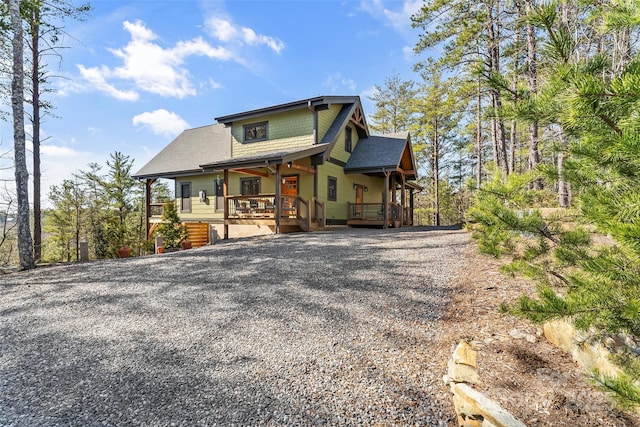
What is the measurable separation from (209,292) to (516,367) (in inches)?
184

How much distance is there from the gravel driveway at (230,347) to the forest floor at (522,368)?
37 centimetres

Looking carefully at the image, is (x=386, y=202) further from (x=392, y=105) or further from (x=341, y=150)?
(x=392, y=105)

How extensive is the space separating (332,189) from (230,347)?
11.9 metres

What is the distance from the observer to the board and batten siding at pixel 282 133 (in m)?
14.3

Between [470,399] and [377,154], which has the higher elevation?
[377,154]

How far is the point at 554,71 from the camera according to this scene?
1.56 m

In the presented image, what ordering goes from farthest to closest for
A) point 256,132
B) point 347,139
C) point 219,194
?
point 219,194 < point 347,139 < point 256,132

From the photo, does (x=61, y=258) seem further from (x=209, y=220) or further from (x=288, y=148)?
(x=288, y=148)

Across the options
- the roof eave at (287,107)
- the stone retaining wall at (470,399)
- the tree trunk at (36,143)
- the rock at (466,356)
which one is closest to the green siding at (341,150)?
the roof eave at (287,107)

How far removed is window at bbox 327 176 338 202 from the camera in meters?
14.7

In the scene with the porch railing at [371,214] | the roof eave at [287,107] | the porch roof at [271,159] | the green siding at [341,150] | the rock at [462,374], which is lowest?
the rock at [462,374]

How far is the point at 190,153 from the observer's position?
18438 mm

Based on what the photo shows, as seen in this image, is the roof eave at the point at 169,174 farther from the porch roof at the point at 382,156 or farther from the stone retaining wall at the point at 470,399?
the stone retaining wall at the point at 470,399

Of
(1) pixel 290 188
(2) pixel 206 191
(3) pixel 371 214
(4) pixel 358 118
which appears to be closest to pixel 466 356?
(1) pixel 290 188
